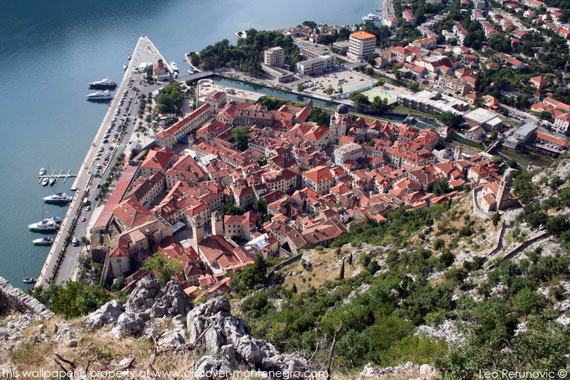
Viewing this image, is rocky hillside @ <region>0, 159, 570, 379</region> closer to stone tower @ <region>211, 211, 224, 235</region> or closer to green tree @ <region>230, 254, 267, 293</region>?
green tree @ <region>230, 254, 267, 293</region>

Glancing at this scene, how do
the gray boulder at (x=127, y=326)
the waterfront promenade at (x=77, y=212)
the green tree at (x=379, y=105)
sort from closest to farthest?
the gray boulder at (x=127, y=326) < the waterfront promenade at (x=77, y=212) < the green tree at (x=379, y=105)

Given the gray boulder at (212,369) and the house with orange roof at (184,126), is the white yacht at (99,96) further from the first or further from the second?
the gray boulder at (212,369)

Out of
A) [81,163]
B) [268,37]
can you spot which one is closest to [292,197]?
[81,163]

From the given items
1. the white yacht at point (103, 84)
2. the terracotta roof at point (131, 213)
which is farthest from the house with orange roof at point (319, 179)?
the white yacht at point (103, 84)

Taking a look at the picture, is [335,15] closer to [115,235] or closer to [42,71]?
[42,71]

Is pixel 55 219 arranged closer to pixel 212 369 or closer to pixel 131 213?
pixel 131 213

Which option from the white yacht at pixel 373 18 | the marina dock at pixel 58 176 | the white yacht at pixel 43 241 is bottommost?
the white yacht at pixel 373 18
